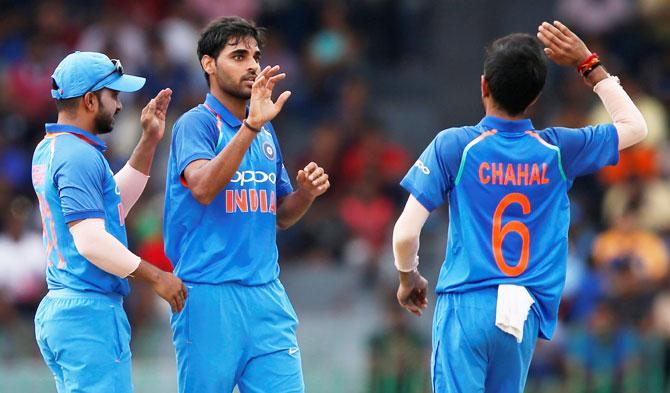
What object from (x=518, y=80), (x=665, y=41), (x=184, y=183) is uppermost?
(x=665, y=41)

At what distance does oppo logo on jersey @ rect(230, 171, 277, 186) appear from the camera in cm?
723

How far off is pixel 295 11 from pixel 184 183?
1076 cm

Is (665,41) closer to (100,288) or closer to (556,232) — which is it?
(556,232)

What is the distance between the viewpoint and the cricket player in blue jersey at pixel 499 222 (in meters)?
6.90

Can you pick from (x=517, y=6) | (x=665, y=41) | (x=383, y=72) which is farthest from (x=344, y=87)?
(x=665, y=41)

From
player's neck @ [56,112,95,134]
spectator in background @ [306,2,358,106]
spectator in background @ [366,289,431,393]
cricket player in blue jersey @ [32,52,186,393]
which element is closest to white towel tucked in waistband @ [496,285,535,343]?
cricket player in blue jersey @ [32,52,186,393]

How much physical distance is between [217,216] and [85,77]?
3.37ft

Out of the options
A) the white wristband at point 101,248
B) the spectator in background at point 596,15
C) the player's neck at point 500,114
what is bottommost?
the white wristband at point 101,248

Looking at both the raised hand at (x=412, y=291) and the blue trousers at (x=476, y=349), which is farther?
the raised hand at (x=412, y=291)

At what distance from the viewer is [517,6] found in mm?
17547

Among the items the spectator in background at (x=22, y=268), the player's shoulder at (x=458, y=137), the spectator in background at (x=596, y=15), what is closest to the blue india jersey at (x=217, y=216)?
the player's shoulder at (x=458, y=137)

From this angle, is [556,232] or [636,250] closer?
[556,232]

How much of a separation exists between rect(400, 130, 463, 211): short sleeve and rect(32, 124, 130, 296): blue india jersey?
1.62 metres

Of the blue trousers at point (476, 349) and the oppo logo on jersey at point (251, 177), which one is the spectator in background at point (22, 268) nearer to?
the oppo logo on jersey at point (251, 177)
